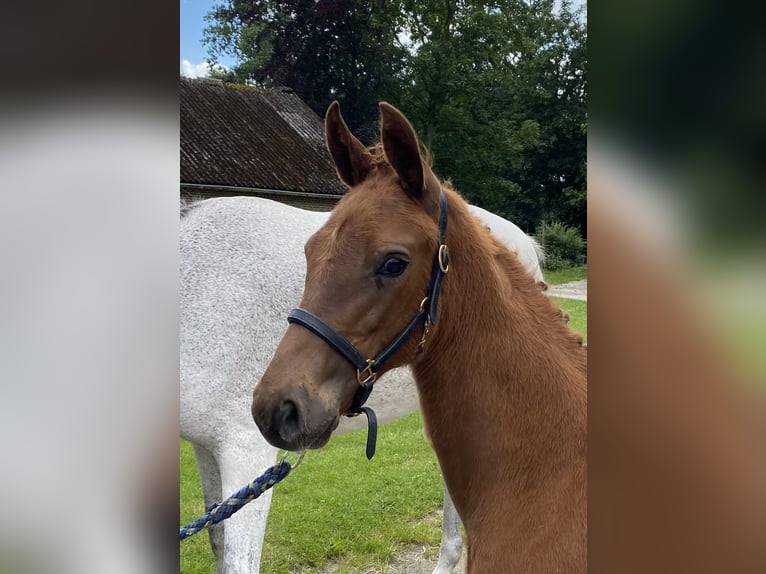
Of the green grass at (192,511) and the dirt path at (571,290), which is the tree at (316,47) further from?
the green grass at (192,511)

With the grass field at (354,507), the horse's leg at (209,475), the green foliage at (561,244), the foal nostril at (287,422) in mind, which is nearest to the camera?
the green foliage at (561,244)

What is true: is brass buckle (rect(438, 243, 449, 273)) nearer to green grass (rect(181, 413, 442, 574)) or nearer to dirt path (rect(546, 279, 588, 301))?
dirt path (rect(546, 279, 588, 301))

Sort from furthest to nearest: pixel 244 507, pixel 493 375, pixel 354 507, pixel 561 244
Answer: pixel 354 507 → pixel 244 507 → pixel 493 375 → pixel 561 244

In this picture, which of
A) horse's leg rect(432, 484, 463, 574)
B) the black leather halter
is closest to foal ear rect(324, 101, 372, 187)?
the black leather halter

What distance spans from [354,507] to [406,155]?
2.20 meters

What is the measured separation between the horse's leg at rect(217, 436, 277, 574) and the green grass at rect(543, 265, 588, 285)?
1.09 metres

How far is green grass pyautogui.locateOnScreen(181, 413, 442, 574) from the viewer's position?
2.55 metres

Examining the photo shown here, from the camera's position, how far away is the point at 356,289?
117 cm

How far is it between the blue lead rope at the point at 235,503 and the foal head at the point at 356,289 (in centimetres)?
22

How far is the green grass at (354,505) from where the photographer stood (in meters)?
2.55

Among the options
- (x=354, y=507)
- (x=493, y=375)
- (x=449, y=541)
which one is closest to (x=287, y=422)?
(x=493, y=375)

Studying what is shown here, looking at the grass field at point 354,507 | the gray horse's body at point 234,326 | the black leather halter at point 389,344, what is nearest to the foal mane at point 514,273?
the black leather halter at point 389,344

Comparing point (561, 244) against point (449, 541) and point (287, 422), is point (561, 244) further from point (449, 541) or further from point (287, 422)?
point (449, 541)
